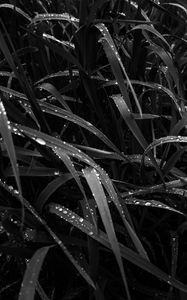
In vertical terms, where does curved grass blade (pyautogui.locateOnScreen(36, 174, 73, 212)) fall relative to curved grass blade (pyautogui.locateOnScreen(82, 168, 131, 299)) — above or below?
below

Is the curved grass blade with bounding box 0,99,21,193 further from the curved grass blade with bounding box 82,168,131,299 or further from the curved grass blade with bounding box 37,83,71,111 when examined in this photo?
the curved grass blade with bounding box 37,83,71,111

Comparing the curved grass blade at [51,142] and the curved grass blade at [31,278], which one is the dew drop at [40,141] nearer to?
the curved grass blade at [51,142]

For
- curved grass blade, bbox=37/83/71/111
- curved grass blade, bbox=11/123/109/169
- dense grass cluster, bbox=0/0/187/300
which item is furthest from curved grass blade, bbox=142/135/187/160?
curved grass blade, bbox=37/83/71/111

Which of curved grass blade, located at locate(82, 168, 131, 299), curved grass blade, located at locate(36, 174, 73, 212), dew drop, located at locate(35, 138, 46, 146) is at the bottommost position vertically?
curved grass blade, located at locate(36, 174, 73, 212)

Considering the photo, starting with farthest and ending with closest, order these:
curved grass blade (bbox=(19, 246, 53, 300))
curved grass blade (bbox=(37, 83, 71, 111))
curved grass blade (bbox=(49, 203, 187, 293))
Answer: curved grass blade (bbox=(37, 83, 71, 111)), curved grass blade (bbox=(49, 203, 187, 293)), curved grass blade (bbox=(19, 246, 53, 300))

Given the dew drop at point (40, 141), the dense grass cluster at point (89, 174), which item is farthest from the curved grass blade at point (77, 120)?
the dew drop at point (40, 141)

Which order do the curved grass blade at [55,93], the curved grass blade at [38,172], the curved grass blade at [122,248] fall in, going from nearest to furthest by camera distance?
the curved grass blade at [122,248] → the curved grass blade at [38,172] → the curved grass blade at [55,93]

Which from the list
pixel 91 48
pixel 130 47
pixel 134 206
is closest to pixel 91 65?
pixel 91 48
